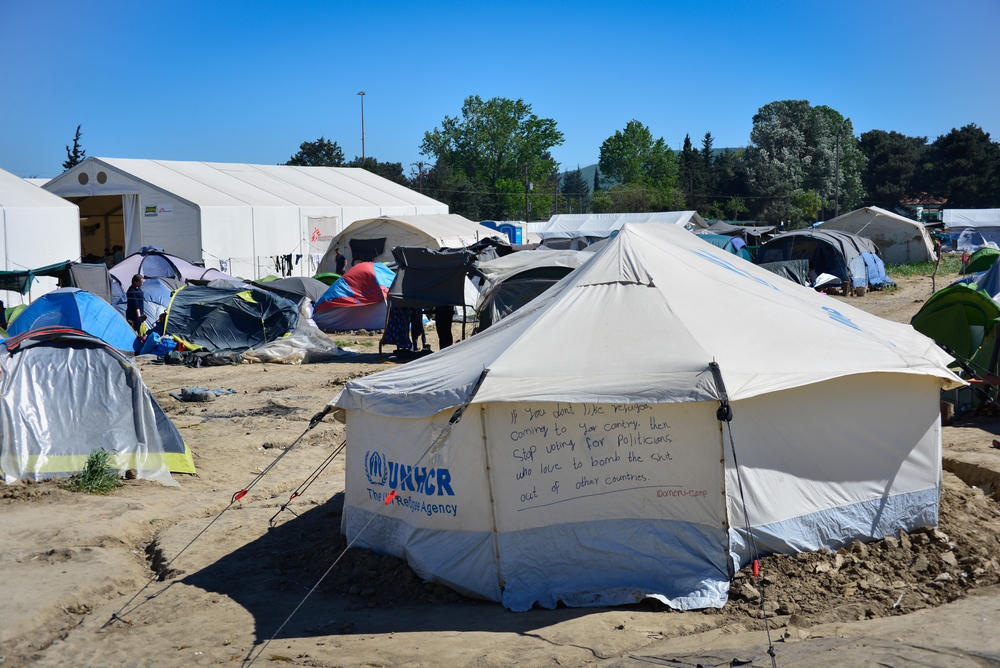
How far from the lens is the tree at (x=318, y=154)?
64.8m

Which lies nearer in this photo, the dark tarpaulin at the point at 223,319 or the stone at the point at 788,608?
the stone at the point at 788,608

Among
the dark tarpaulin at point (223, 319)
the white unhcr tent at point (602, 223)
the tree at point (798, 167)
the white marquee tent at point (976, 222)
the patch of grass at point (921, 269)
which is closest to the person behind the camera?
the dark tarpaulin at point (223, 319)

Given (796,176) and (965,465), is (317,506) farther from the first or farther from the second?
(796,176)

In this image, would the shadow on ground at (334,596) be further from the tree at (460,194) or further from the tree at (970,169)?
the tree at (970,169)

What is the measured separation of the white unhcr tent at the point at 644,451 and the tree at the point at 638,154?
253 ft

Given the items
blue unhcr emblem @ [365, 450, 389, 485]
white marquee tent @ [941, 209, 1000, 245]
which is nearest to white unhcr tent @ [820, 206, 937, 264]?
white marquee tent @ [941, 209, 1000, 245]

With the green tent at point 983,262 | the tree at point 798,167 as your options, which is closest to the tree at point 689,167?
the tree at point 798,167

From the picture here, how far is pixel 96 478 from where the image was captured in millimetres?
8367

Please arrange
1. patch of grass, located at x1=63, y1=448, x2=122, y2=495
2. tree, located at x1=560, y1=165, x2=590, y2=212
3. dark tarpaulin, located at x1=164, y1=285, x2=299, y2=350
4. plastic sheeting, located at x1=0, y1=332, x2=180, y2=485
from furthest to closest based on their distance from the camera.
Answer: tree, located at x1=560, y1=165, x2=590, y2=212 < dark tarpaulin, located at x1=164, y1=285, x2=299, y2=350 < plastic sheeting, located at x1=0, y1=332, x2=180, y2=485 < patch of grass, located at x1=63, y1=448, x2=122, y2=495

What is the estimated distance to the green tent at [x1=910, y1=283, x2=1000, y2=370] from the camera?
1036 cm

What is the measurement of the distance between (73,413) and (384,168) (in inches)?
2792

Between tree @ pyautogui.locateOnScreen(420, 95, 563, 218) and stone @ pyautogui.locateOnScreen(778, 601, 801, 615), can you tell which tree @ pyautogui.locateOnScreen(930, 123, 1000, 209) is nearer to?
tree @ pyautogui.locateOnScreen(420, 95, 563, 218)

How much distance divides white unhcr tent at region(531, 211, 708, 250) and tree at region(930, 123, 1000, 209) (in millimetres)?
34216

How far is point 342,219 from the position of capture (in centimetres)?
3600
